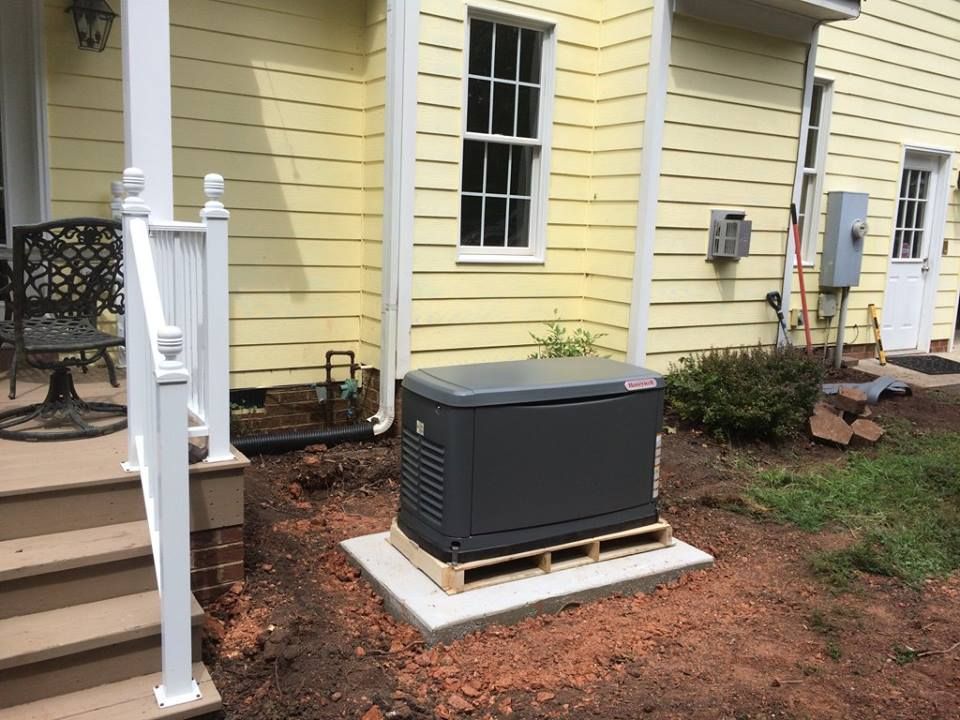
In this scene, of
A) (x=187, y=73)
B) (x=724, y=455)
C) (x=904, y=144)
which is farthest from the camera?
(x=904, y=144)

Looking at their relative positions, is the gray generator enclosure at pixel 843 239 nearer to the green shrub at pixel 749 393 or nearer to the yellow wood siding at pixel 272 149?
the green shrub at pixel 749 393

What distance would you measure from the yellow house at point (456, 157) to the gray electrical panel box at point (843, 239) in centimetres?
120

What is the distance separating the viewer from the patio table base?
3656mm

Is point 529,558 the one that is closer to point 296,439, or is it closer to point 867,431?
point 296,439

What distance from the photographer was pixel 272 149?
562 cm

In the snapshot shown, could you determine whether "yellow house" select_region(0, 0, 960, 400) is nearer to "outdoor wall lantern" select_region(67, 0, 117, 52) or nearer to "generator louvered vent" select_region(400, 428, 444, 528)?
"outdoor wall lantern" select_region(67, 0, 117, 52)

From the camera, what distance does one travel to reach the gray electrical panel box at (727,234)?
6.61 metres

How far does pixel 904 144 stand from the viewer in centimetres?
884

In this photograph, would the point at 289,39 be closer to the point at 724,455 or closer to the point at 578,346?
the point at 578,346

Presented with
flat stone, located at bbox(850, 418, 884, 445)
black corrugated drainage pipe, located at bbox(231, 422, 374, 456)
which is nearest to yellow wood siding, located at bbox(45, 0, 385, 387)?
black corrugated drainage pipe, located at bbox(231, 422, 374, 456)

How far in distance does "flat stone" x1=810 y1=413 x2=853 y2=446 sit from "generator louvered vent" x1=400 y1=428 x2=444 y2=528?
372 centimetres

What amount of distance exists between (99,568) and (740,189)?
18.9 feet

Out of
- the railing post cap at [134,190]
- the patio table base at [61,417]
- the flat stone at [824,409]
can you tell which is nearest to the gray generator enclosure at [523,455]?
the railing post cap at [134,190]

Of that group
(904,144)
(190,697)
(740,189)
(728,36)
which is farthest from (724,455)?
(904,144)
